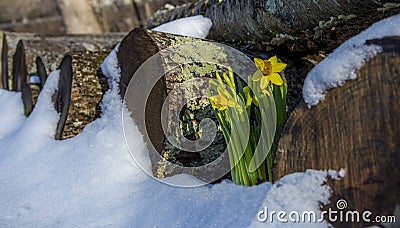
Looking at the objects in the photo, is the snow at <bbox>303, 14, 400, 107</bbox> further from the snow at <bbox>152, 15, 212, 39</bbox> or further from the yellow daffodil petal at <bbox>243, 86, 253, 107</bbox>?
the snow at <bbox>152, 15, 212, 39</bbox>

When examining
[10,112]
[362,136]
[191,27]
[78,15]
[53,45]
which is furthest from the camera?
[78,15]

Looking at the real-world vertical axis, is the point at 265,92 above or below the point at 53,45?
above

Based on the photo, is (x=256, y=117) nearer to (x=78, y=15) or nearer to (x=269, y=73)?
(x=269, y=73)

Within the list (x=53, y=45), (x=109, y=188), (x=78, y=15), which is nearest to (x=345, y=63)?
(x=109, y=188)

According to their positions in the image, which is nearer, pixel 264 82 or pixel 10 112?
pixel 264 82

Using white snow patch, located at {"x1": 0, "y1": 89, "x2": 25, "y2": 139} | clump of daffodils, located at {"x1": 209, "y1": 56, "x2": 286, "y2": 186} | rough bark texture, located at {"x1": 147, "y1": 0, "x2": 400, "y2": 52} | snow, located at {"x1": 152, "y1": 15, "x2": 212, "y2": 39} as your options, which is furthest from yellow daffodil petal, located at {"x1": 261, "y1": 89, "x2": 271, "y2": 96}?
white snow patch, located at {"x1": 0, "y1": 89, "x2": 25, "y2": 139}

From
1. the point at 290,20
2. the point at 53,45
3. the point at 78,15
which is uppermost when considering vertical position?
the point at 290,20

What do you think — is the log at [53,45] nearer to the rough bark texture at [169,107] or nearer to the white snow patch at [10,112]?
the white snow patch at [10,112]

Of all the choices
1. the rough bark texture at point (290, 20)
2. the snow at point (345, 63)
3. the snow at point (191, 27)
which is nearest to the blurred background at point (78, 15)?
the snow at point (191, 27)

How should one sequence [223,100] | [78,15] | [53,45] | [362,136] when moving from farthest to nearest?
[78,15], [53,45], [223,100], [362,136]
